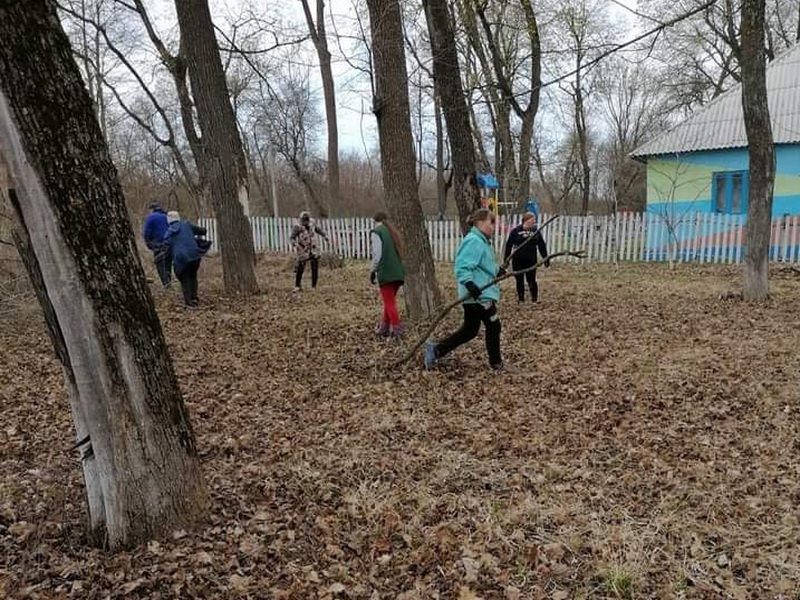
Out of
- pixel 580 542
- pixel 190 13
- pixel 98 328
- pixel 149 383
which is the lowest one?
pixel 580 542

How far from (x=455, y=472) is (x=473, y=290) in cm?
202

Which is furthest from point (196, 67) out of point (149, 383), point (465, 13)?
point (149, 383)

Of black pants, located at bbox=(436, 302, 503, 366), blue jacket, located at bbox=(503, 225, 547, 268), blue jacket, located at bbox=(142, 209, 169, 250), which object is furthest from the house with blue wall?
black pants, located at bbox=(436, 302, 503, 366)

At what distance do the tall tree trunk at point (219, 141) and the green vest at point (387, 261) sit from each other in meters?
4.56

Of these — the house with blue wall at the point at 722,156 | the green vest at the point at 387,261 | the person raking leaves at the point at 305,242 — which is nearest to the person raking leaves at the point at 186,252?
the person raking leaves at the point at 305,242

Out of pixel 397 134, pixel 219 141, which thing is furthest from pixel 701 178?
pixel 219 141

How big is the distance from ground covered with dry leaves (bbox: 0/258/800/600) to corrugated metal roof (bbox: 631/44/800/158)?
45.1 feet

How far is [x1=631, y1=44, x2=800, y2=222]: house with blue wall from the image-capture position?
1845 cm

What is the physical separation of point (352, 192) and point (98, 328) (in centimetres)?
3556

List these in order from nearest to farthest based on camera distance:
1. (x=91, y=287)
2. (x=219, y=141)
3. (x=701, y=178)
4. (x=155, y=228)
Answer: (x=91, y=287), (x=219, y=141), (x=155, y=228), (x=701, y=178)

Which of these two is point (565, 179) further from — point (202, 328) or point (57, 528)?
point (57, 528)

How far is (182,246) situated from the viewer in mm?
9938

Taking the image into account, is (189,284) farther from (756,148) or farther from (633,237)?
(633,237)

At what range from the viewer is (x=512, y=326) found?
340 inches
